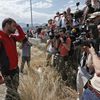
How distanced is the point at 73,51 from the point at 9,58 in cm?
324

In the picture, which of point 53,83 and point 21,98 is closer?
point 21,98

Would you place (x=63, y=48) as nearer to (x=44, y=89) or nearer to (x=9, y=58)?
(x=44, y=89)

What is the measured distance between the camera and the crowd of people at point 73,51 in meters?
4.93

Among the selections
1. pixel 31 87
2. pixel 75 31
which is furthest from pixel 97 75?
pixel 75 31

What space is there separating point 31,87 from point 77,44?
2.55m

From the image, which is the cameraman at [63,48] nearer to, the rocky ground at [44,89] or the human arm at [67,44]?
the human arm at [67,44]

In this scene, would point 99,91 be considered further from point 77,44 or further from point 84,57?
point 84,57

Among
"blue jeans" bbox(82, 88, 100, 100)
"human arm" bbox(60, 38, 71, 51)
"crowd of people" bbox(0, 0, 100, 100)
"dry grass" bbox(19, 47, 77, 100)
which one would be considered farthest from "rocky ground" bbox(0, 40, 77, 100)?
"blue jeans" bbox(82, 88, 100, 100)

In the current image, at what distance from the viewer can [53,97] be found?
7445 millimetres

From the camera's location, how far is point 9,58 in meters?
6.98

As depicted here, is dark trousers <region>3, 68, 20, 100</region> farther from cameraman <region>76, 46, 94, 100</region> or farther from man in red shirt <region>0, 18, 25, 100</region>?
cameraman <region>76, 46, 94, 100</region>

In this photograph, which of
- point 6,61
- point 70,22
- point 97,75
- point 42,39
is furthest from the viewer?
point 42,39

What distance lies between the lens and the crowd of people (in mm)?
4934


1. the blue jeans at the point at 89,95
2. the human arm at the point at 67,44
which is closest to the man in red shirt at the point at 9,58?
the blue jeans at the point at 89,95
